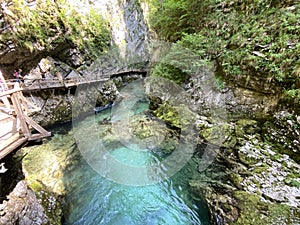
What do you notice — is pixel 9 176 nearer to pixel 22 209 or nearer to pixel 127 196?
pixel 22 209

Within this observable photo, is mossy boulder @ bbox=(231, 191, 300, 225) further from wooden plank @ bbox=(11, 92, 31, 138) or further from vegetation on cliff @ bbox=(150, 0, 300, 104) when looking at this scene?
wooden plank @ bbox=(11, 92, 31, 138)

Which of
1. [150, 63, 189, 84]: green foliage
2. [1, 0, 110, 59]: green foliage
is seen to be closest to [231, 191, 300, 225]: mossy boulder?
[150, 63, 189, 84]: green foliage

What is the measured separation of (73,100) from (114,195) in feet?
30.1

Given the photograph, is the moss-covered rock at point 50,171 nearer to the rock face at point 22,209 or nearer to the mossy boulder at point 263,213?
the rock face at point 22,209

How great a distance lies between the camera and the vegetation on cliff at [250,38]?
18.7ft

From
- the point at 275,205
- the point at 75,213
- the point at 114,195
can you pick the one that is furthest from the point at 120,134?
the point at 275,205

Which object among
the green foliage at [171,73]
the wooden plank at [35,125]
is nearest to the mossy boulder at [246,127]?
the green foliage at [171,73]

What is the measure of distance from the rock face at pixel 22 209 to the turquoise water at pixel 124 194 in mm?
842

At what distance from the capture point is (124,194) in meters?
5.92

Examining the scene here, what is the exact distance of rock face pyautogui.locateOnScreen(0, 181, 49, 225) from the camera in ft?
12.5

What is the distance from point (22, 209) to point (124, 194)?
2.74 m

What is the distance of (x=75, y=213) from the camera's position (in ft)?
17.2

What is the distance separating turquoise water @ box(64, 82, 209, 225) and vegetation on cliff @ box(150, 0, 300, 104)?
400 cm

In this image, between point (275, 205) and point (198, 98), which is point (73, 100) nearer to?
point (198, 98)
